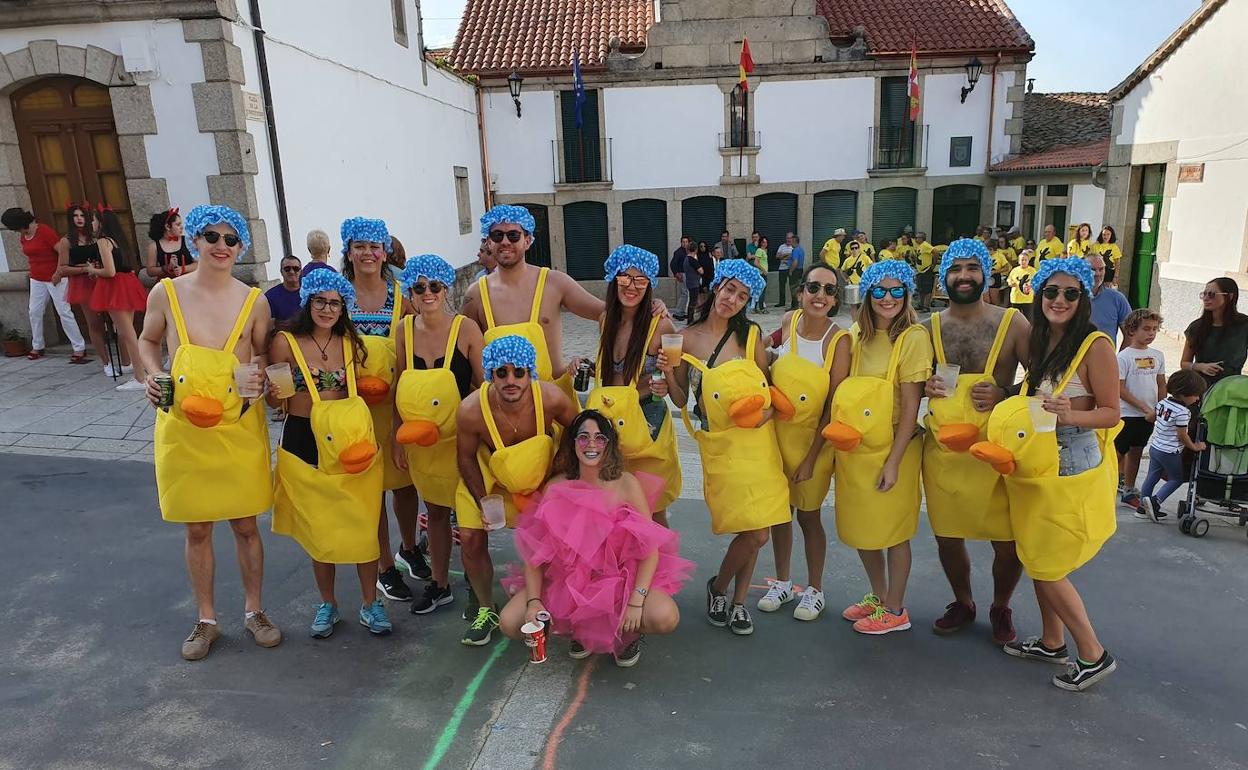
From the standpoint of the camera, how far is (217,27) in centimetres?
762

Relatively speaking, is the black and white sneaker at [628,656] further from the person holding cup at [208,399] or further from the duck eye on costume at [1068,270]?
the duck eye on costume at [1068,270]

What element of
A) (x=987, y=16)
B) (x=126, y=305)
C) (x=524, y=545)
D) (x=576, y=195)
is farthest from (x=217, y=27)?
(x=987, y=16)

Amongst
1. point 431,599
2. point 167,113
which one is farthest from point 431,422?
point 167,113

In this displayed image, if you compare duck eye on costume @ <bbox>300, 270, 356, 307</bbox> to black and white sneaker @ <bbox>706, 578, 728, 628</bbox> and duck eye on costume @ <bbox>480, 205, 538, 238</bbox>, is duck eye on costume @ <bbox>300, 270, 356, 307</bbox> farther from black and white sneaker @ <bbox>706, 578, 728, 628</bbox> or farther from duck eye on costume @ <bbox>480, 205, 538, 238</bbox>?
black and white sneaker @ <bbox>706, 578, 728, 628</bbox>

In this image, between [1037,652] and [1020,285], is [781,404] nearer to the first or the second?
[1037,652]

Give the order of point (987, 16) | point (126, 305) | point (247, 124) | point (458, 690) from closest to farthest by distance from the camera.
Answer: point (458, 690) < point (126, 305) < point (247, 124) < point (987, 16)

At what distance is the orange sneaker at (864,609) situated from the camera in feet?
12.0

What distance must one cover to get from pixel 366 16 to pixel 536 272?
947 centimetres

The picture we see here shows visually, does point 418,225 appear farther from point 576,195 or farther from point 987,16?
point 987,16

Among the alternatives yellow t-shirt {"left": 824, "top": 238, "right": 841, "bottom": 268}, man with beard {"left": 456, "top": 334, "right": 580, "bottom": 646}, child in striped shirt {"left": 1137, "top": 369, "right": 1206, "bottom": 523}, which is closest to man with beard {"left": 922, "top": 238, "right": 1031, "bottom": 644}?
man with beard {"left": 456, "top": 334, "right": 580, "bottom": 646}

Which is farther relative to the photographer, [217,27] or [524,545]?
[217,27]

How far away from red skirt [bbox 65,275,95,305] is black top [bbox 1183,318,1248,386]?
9.50 metres

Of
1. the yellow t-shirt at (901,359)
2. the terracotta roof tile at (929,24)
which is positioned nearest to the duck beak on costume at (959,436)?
the yellow t-shirt at (901,359)

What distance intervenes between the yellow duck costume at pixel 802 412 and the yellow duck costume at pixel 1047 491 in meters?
0.70
